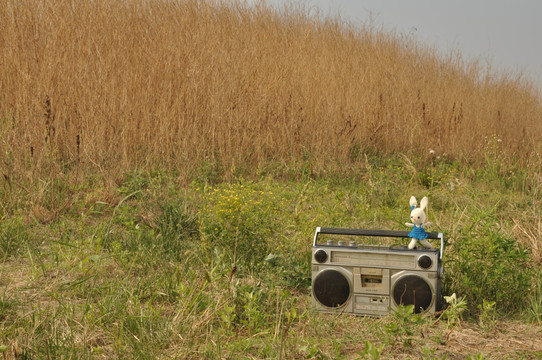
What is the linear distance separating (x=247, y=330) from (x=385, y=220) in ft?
8.01

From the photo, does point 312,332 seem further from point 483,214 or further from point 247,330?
point 483,214

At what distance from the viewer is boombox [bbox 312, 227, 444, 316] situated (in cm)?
268

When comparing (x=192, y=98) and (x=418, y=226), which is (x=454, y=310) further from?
(x=192, y=98)

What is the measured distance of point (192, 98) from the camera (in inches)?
251

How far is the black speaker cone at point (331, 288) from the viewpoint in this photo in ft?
9.11

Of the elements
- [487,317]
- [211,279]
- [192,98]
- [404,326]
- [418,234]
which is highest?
[192,98]

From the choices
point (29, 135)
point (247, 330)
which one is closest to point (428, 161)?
point (29, 135)

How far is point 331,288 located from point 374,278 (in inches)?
8.6

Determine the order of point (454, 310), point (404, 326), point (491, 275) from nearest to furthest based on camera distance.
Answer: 1. point (404, 326)
2. point (454, 310)
3. point (491, 275)

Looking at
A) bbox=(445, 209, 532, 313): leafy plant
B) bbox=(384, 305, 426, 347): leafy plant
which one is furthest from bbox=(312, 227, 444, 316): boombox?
bbox=(445, 209, 532, 313): leafy plant

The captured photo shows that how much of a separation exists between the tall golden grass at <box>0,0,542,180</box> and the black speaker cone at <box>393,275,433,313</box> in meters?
3.16

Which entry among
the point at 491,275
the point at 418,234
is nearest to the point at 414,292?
the point at 418,234

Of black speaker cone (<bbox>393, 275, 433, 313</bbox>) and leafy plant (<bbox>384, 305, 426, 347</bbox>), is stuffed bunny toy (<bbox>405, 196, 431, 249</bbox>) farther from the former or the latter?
leafy plant (<bbox>384, 305, 426, 347</bbox>)

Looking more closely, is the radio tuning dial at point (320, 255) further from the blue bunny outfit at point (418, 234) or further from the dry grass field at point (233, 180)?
the blue bunny outfit at point (418, 234)
